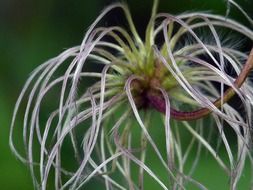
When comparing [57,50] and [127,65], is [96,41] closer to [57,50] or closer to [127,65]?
[127,65]

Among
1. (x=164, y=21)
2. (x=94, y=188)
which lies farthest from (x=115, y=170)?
(x=94, y=188)

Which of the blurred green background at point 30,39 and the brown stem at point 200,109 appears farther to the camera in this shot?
the blurred green background at point 30,39

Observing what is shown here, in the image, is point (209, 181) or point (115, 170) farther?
point (209, 181)

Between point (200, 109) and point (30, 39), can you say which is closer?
point (200, 109)

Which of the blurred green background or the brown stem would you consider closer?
the brown stem
